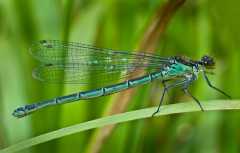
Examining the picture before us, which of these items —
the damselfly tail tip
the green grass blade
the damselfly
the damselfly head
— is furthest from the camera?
the damselfly head

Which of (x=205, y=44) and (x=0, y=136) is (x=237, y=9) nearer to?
(x=205, y=44)

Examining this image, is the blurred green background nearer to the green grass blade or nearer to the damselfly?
the damselfly

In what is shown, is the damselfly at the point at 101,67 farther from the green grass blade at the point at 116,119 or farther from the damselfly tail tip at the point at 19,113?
the green grass blade at the point at 116,119

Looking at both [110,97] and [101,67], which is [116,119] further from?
[101,67]

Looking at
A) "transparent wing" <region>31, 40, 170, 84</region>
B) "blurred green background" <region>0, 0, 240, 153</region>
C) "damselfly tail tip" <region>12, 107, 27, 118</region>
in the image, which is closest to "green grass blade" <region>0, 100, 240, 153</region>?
"blurred green background" <region>0, 0, 240, 153</region>

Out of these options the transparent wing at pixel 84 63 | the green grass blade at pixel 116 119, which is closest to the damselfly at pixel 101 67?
the transparent wing at pixel 84 63

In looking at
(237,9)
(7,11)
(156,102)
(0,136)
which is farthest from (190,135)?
(7,11)
